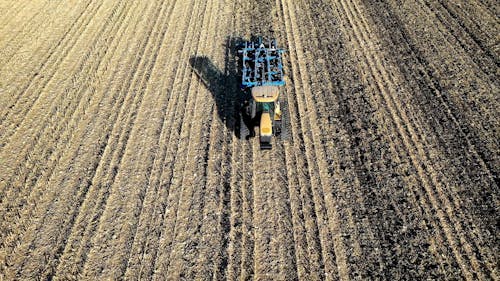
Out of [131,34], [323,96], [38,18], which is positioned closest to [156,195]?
[323,96]

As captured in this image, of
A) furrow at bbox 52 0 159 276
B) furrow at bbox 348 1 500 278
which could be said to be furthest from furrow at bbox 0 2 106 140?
furrow at bbox 348 1 500 278

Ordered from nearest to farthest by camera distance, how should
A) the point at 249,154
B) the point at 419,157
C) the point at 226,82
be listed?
the point at 419,157 → the point at 249,154 → the point at 226,82

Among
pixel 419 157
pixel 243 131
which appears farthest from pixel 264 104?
pixel 419 157

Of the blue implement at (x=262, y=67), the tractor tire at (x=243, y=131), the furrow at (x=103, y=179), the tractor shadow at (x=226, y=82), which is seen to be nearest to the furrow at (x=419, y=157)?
the blue implement at (x=262, y=67)

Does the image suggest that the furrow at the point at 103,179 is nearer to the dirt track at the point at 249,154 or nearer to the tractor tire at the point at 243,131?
the dirt track at the point at 249,154

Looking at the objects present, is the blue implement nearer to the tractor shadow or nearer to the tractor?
the tractor

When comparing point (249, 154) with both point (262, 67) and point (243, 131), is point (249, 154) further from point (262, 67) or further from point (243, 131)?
point (262, 67)

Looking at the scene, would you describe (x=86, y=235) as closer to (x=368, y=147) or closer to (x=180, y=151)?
(x=180, y=151)

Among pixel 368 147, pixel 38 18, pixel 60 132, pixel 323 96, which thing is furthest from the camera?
pixel 38 18
